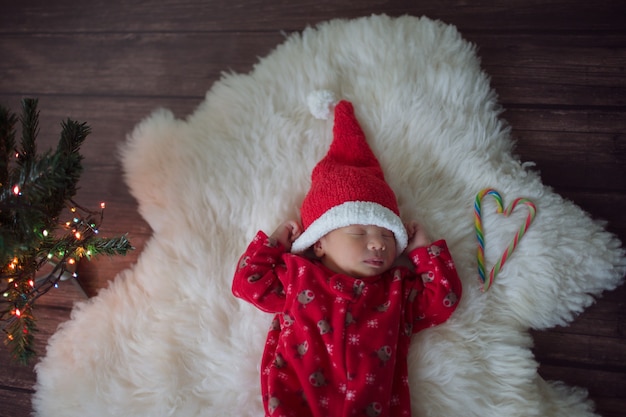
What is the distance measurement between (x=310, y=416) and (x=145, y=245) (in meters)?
0.65

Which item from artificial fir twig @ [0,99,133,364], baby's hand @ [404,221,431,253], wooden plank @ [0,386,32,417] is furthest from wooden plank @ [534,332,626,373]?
wooden plank @ [0,386,32,417]

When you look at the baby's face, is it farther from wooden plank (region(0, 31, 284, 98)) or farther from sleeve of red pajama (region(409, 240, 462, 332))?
wooden plank (region(0, 31, 284, 98))

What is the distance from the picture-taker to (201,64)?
5.03 ft

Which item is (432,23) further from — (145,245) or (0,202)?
(0,202)

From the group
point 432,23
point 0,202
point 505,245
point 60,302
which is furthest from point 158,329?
point 432,23

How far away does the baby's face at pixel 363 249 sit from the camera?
1.07 m

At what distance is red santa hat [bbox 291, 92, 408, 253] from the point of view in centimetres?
106

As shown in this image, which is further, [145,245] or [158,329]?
[145,245]

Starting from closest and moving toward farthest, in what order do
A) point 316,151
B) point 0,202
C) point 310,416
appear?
point 0,202
point 310,416
point 316,151

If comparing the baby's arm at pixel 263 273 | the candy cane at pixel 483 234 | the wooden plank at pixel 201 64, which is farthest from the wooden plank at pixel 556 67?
the baby's arm at pixel 263 273

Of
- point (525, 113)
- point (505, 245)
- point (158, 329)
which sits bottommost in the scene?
point (158, 329)

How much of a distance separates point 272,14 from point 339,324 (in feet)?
3.26

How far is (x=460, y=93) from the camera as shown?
130 centimetres

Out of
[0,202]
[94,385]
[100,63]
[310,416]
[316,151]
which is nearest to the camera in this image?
[0,202]
